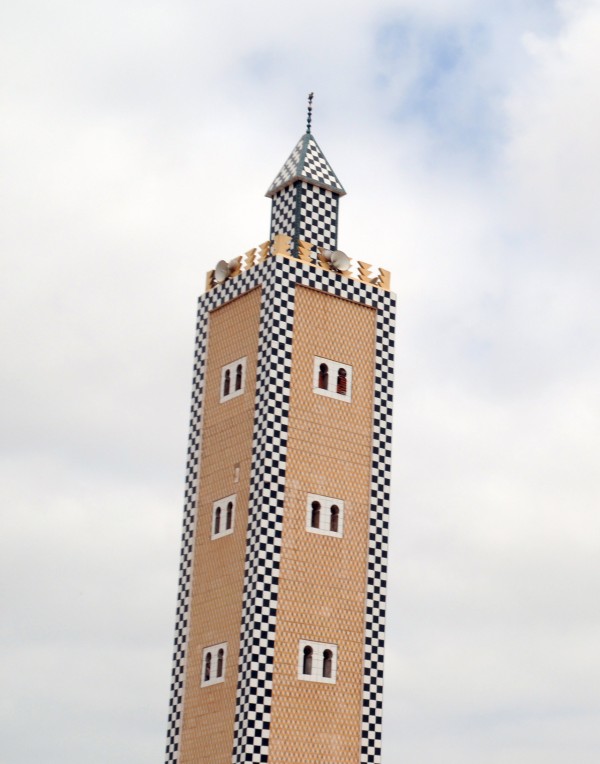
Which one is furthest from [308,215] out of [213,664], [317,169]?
[213,664]

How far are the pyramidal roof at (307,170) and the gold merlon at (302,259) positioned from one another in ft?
5.12

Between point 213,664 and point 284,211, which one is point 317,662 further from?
point 284,211

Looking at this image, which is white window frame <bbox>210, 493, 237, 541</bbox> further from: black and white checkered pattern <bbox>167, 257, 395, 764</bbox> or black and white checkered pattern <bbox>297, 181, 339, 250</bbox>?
black and white checkered pattern <bbox>297, 181, 339, 250</bbox>

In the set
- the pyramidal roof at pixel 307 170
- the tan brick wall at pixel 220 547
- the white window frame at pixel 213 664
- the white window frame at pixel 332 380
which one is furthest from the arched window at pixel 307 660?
the pyramidal roof at pixel 307 170

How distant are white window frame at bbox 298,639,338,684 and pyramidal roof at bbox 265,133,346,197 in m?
10.1

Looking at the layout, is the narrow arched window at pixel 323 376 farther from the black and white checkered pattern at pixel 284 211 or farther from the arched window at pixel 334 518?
the black and white checkered pattern at pixel 284 211

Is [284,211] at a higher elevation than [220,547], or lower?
higher

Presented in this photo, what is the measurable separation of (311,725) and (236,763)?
1664mm

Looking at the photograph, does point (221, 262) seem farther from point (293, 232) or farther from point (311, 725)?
point (311, 725)

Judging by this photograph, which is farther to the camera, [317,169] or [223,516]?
[317,169]

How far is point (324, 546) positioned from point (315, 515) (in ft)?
2.14

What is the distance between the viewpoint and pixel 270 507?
1425 inches

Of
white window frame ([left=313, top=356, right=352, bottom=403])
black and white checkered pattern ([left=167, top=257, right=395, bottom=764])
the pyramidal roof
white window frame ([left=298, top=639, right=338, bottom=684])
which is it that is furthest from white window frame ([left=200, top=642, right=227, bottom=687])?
the pyramidal roof

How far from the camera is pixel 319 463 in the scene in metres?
37.1
